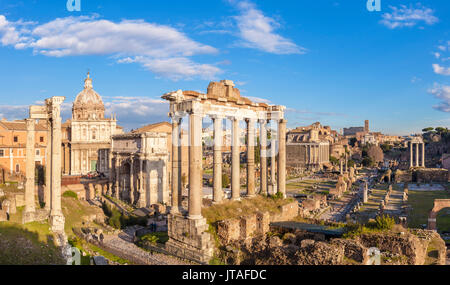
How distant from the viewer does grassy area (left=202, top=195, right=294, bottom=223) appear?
53.7 feet

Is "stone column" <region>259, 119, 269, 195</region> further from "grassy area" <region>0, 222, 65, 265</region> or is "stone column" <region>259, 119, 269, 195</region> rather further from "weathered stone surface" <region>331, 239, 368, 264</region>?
"grassy area" <region>0, 222, 65, 265</region>

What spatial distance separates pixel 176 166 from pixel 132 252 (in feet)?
15.0

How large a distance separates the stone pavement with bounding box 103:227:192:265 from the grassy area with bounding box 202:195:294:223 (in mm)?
2567

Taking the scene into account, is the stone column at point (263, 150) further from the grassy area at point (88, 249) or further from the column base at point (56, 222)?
the column base at point (56, 222)

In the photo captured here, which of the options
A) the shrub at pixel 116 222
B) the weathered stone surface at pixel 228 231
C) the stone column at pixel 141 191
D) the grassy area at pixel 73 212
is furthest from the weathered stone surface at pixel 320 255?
the stone column at pixel 141 191

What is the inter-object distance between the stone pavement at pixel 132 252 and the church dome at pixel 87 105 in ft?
107

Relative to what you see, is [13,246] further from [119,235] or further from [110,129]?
[110,129]

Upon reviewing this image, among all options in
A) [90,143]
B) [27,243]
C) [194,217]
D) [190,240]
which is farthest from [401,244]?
[90,143]

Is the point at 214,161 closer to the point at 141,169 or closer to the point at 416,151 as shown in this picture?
the point at 141,169

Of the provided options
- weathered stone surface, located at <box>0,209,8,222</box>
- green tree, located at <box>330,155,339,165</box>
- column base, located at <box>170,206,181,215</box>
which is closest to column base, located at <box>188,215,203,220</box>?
column base, located at <box>170,206,181,215</box>

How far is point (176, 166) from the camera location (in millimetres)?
16562

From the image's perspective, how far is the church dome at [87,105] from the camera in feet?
163

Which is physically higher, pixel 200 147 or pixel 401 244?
pixel 200 147
